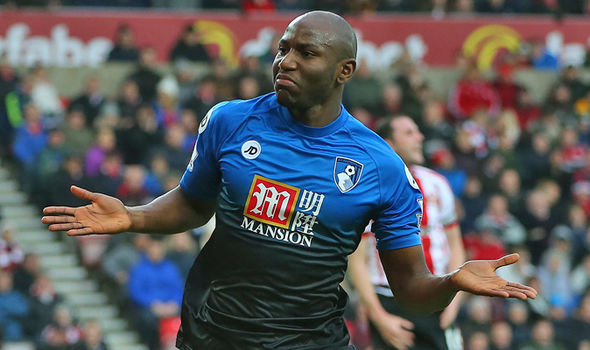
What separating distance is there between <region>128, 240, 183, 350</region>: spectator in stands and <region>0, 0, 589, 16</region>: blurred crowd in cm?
532

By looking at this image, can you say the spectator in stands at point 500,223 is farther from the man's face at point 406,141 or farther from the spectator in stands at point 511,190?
the man's face at point 406,141

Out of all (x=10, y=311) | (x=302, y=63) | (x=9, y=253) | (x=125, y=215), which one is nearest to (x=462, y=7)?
(x=9, y=253)

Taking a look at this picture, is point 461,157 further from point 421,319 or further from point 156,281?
point 421,319

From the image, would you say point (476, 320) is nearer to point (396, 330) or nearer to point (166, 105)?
point (166, 105)

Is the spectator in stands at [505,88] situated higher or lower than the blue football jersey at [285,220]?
lower

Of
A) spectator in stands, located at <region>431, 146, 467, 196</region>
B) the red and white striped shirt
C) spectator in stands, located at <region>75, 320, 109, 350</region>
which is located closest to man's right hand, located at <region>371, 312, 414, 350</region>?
the red and white striped shirt

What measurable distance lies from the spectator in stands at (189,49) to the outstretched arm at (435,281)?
37.9 feet

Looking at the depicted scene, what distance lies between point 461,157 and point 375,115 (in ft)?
4.76

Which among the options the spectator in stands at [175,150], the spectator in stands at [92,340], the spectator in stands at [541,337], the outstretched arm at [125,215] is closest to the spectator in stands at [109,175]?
the spectator in stands at [175,150]

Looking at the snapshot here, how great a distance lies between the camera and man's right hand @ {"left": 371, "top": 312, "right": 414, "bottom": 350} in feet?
23.6

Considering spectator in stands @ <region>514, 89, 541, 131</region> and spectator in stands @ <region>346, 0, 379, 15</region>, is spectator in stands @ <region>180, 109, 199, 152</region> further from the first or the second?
spectator in stands @ <region>514, 89, 541, 131</region>

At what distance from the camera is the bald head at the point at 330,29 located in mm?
4828

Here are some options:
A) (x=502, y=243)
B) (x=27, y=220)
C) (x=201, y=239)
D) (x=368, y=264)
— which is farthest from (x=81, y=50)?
(x=368, y=264)

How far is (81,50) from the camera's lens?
1633 cm
